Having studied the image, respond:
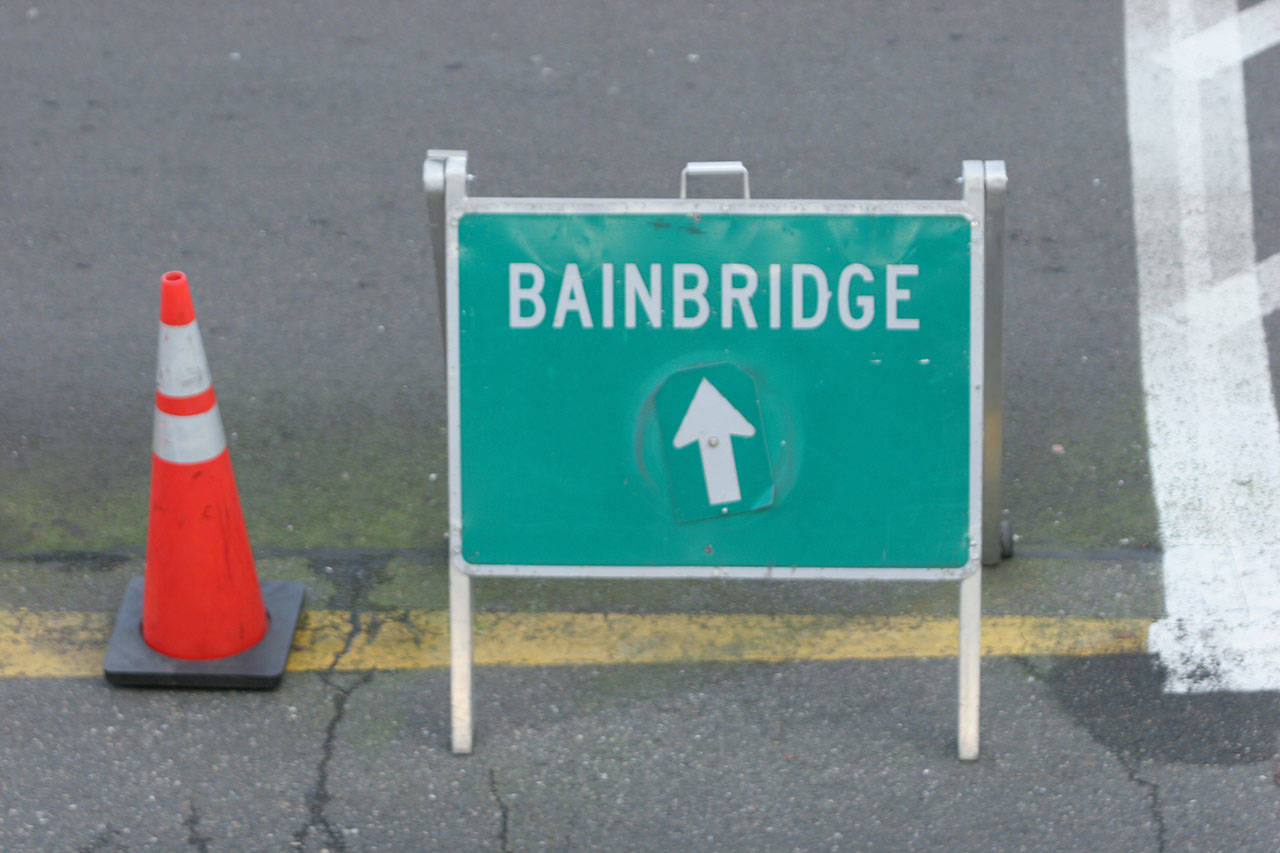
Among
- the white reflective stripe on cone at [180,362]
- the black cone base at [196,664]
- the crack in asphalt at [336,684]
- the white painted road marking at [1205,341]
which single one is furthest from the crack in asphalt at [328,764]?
the white painted road marking at [1205,341]

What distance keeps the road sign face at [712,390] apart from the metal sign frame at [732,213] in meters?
0.01

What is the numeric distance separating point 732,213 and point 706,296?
198 millimetres

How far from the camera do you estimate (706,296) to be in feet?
12.1

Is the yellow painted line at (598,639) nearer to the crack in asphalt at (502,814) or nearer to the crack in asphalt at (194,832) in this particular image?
the crack in asphalt at (502,814)

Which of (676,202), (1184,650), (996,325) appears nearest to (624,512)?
(676,202)

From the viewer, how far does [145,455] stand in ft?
16.3

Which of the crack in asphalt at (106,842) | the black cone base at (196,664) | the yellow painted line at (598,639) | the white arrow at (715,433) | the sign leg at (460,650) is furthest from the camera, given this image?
the yellow painted line at (598,639)

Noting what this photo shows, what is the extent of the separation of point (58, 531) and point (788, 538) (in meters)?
2.20

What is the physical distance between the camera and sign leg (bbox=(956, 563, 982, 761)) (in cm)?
377

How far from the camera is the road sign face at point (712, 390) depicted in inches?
143

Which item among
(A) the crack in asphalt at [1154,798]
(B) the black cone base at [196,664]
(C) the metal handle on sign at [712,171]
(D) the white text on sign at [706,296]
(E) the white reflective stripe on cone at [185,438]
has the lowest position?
(A) the crack in asphalt at [1154,798]

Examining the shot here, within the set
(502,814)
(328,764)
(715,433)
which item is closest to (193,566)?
(328,764)

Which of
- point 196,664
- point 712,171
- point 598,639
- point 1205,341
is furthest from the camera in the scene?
point 1205,341

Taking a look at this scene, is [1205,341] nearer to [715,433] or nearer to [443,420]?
[715,433]
